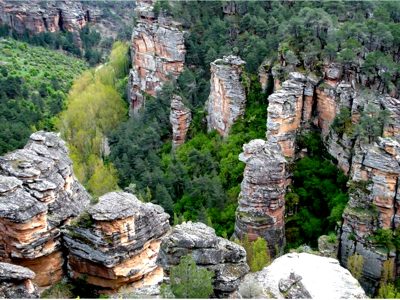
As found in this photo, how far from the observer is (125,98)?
7994 centimetres

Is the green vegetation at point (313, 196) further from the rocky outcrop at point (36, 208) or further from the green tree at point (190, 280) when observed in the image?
the green tree at point (190, 280)

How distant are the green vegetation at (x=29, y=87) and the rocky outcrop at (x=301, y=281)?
1336 inches

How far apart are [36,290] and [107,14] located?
10292 cm

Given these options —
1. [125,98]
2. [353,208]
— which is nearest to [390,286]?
[353,208]

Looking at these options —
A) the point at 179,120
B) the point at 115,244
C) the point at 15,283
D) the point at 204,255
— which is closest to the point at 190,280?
the point at 204,255

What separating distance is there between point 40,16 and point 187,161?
56.5 m

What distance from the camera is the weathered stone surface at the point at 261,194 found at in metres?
46.2

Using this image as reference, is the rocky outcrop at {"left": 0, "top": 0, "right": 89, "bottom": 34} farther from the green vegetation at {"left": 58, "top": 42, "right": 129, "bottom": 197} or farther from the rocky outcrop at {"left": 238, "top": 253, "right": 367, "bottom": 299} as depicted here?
the rocky outcrop at {"left": 238, "top": 253, "right": 367, "bottom": 299}

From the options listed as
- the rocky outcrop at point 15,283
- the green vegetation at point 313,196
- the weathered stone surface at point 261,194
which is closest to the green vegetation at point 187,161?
the weathered stone surface at point 261,194

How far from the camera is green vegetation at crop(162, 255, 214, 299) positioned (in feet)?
82.7

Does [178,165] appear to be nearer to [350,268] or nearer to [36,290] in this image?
[350,268]

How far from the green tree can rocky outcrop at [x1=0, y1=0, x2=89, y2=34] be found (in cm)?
8622

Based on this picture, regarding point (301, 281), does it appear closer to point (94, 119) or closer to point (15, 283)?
point (15, 283)

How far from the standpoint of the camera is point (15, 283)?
24328 millimetres
